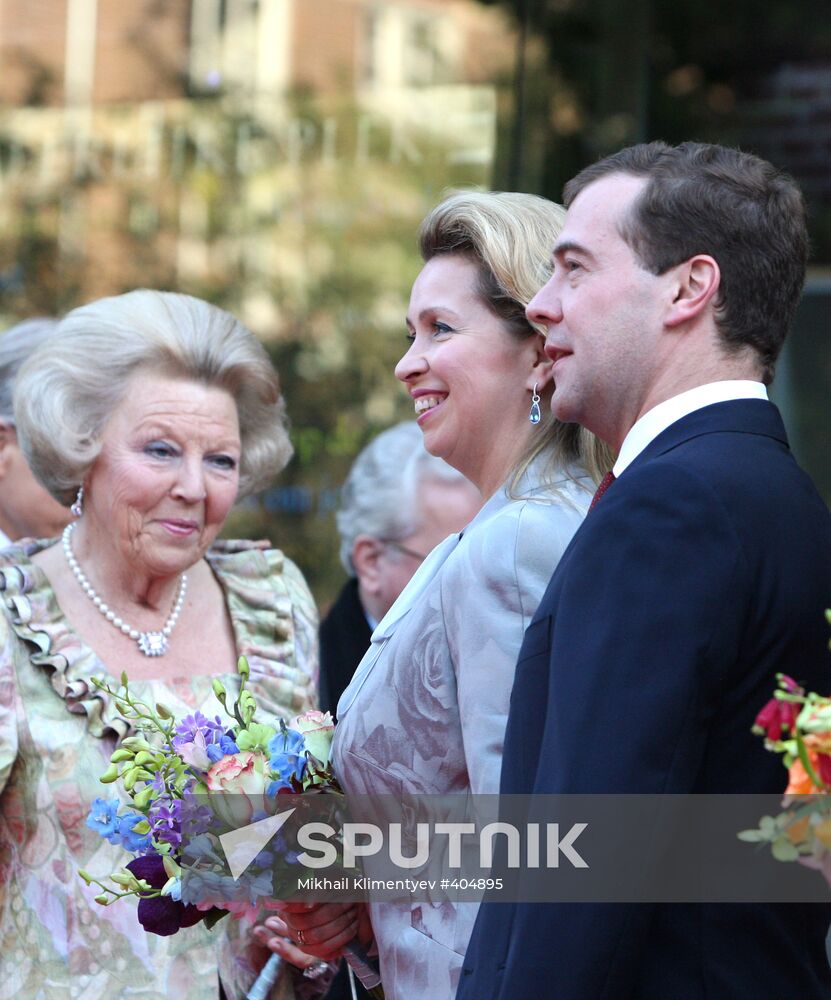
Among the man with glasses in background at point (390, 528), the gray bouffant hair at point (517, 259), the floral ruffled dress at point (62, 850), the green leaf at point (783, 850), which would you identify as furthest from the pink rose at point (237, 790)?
the man with glasses in background at point (390, 528)

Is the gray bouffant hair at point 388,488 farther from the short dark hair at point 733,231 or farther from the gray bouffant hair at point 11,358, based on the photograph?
the short dark hair at point 733,231

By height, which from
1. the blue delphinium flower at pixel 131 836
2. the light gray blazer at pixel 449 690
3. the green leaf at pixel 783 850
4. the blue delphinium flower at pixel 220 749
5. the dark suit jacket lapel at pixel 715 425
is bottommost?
the blue delphinium flower at pixel 131 836

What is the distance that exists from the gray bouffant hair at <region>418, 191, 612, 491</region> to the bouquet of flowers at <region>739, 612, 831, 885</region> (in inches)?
38.2

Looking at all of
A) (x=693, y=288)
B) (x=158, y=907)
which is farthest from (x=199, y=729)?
(x=693, y=288)

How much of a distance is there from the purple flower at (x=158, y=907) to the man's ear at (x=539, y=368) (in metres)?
0.99

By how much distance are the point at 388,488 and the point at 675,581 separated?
282cm

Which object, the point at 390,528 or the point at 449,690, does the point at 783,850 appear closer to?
the point at 449,690

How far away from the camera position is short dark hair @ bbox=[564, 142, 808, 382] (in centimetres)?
210

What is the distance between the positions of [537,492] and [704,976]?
2.84 ft

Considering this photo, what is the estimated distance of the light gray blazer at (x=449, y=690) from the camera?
2.29 meters

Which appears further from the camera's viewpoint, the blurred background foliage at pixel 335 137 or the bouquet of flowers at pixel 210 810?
the blurred background foliage at pixel 335 137

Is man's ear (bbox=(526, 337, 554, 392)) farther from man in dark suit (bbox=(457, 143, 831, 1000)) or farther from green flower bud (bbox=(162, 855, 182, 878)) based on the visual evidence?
green flower bud (bbox=(162, 855, 182, 878))

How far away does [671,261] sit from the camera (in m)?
2.10

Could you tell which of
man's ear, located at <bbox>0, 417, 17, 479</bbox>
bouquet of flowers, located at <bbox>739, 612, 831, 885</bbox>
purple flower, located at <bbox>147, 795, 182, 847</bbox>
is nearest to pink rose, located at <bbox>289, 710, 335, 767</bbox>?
purple flower, located at <bbox>147, 795, 182, 847</bbox>
